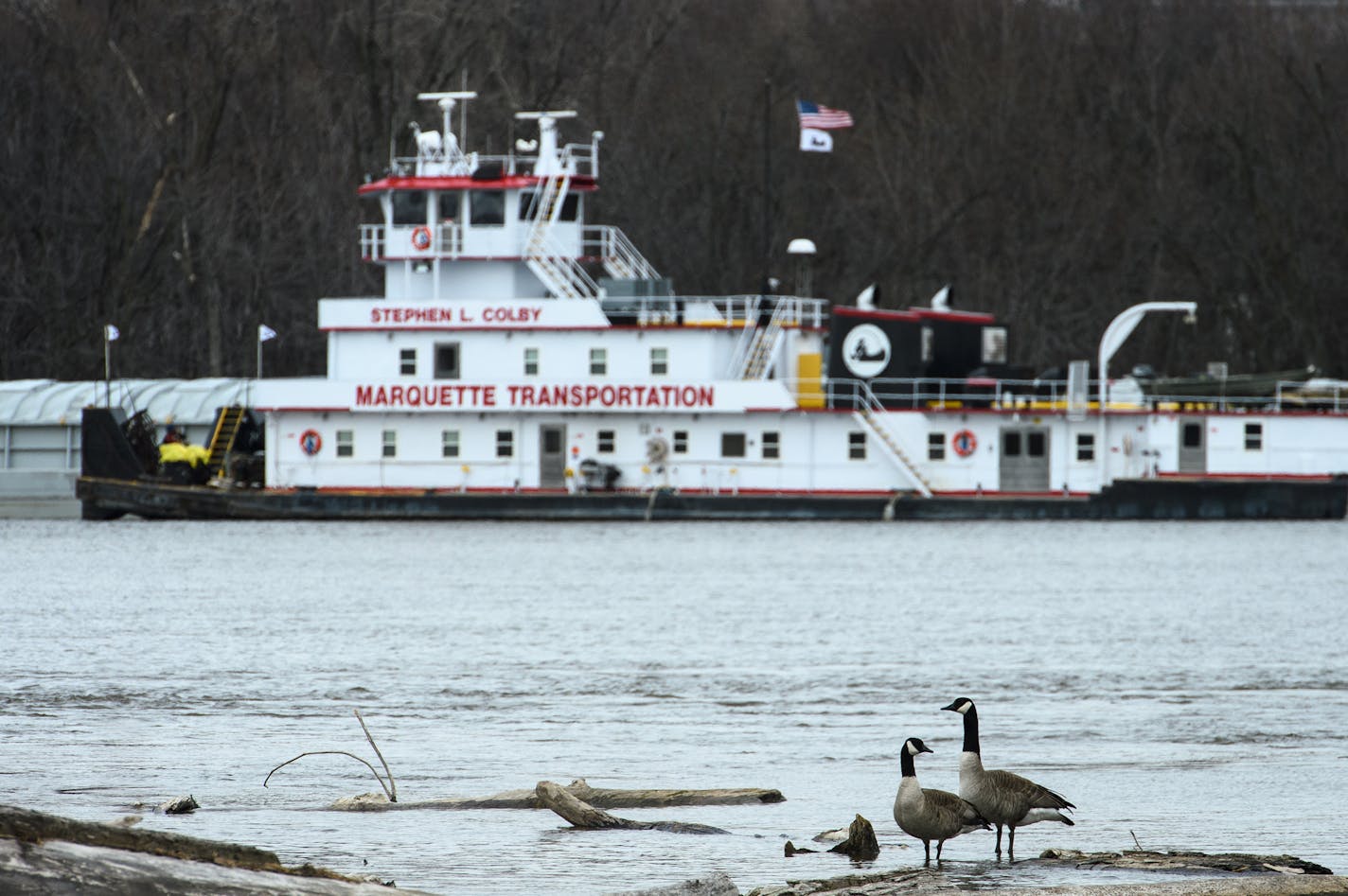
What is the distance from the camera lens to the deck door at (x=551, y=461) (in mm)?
45594

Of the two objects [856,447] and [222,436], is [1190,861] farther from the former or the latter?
[222,436]

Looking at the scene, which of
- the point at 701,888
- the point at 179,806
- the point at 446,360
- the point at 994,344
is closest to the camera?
the point at 701,888

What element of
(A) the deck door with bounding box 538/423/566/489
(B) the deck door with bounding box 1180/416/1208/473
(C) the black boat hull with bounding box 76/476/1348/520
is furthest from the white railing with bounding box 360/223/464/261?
(B) the deck door with bounding box 1180/416/1208/473

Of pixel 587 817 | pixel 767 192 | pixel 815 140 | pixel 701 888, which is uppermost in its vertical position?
pixel 815 140

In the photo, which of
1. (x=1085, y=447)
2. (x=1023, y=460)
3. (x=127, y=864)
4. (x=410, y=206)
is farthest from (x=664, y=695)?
(x=410, y=206)

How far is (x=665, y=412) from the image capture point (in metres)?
43.9

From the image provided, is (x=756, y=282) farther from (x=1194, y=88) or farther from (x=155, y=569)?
(x=155, y=569)

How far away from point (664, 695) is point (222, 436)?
103ft

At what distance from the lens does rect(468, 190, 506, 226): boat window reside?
148 feet

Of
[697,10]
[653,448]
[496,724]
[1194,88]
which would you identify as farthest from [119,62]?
[496,724]

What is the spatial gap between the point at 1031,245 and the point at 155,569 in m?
33.6

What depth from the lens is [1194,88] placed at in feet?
207

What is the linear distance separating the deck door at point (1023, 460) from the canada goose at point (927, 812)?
110ft

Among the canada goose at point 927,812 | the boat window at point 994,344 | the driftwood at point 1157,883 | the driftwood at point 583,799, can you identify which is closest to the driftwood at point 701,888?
the driftwood at point 1157,883
